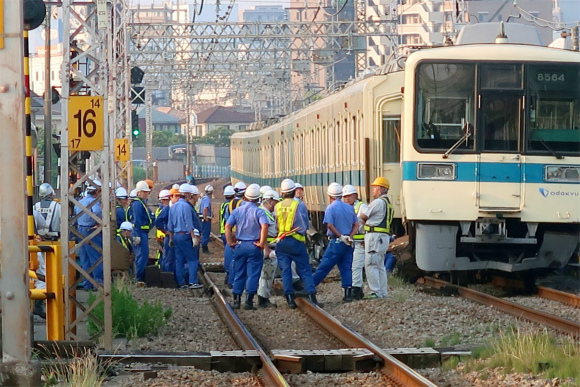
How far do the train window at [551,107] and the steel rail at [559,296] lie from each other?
1.91 metres

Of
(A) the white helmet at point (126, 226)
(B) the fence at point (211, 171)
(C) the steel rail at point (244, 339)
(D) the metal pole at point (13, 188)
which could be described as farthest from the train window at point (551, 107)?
(B) the fence at point (211, 171)

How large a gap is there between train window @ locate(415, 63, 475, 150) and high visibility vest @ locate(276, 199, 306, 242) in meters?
1.93

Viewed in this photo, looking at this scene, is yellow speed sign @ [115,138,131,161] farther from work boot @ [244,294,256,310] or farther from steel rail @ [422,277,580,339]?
work boot @ [244,294,256,310]

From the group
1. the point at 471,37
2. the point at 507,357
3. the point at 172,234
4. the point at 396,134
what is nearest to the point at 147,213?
the point at 172,234

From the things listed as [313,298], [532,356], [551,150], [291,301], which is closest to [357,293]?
[313,298]

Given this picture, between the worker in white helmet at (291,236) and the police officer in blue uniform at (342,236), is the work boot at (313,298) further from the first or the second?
the police officer in blue uniform at (342,236)

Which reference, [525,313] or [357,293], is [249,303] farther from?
[525,313]

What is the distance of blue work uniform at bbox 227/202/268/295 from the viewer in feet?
47.3

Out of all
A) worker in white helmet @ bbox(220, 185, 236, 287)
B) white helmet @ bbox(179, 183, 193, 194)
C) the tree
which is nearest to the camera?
white helmet @ bbox(179, 183, 193, 194)

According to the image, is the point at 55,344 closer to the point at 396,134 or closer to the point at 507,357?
the point at 507,357

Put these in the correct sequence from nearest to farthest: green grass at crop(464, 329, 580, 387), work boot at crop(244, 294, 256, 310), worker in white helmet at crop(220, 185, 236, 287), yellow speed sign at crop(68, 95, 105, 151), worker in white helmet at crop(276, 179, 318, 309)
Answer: green grass at crop(464, 329, 580, 387), yellow speed sign at crop(68, 95, 105, 151), worker in white helmet at crop(276, 179, 318, 309), work boot at crop(244, 294, 256, 310), worker in white helmet at crop(220, 185, 236, 287)

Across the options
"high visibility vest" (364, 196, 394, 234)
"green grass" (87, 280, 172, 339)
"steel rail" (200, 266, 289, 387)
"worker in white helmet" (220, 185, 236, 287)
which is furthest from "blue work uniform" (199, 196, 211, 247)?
"green grass" (87, 280, 172, 339)

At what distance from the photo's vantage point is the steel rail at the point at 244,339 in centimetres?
904

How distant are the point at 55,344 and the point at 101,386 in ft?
2.79
